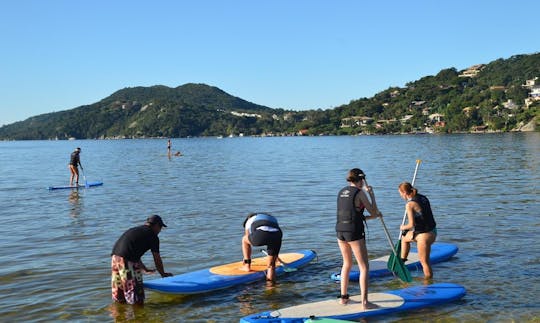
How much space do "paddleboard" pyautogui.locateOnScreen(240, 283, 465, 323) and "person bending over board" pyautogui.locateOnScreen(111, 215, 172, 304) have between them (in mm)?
2117

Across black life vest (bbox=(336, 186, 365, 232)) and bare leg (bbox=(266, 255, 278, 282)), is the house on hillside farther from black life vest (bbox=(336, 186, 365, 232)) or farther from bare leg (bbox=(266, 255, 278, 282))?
black life vest (bbox=(336, 186, 365, 232))

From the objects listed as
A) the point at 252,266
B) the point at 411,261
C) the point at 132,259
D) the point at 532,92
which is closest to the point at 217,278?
the point at 252,266

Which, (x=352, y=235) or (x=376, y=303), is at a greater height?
(x=352, y=235)

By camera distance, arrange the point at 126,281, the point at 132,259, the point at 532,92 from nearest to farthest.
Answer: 1. the point at 132,259
2. the point at 126,281
3. the point at 532,92

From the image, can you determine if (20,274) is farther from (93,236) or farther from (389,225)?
(389,225)

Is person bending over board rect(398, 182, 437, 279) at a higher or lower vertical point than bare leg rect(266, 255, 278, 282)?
higher

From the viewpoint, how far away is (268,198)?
2617cm

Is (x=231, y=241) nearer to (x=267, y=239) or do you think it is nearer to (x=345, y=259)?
(x=267, y=239)

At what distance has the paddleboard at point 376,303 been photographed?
28.9 feet

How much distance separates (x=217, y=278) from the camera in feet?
36.7

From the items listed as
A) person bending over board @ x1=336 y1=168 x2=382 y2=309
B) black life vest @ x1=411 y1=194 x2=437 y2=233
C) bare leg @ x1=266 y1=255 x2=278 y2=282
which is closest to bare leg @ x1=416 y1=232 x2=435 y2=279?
black life vest @ x1=411 y1=194 x2=437 y2=233

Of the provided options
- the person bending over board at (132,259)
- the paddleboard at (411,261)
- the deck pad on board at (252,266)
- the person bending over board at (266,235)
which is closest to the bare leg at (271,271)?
the person bending over board at (266,235)

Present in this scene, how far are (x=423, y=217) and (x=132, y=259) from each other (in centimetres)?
562

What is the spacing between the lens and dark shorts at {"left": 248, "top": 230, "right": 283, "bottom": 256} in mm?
10883
